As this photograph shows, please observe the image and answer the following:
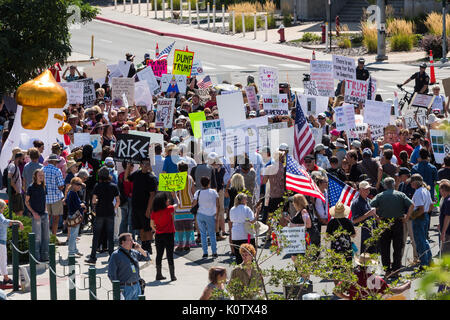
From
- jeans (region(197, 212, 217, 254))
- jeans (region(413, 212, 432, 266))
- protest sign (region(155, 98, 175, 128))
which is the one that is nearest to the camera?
jeans (region(413, 212, 432, 266))

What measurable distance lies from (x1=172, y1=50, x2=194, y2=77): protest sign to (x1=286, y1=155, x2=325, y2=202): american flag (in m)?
10.0

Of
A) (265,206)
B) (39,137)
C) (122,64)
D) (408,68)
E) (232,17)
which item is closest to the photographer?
(265,206)

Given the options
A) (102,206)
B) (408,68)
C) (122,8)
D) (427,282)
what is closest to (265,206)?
(102,206)

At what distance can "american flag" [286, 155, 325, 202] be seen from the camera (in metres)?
15.1

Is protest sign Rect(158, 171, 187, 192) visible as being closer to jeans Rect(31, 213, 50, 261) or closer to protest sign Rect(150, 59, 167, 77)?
jeans Rect(31, 213, 50, 261)

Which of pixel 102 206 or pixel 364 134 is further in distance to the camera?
pixel 364 134

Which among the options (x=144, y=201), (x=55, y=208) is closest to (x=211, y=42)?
(x=55, y=208)

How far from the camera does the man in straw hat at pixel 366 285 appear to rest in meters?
11.2

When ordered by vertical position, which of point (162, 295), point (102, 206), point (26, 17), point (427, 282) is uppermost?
point (26, 17)

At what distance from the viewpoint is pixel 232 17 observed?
49844 mm

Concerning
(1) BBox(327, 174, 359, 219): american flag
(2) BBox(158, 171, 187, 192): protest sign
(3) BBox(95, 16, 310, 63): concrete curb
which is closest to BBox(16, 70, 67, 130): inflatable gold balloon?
(2) BBox(158, 171, 187, 192): protest sign

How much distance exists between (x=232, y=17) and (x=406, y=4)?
9001 mm

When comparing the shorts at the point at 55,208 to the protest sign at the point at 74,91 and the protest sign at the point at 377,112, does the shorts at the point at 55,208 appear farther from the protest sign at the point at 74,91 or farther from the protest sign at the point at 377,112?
the protest sign at the point at 74,91

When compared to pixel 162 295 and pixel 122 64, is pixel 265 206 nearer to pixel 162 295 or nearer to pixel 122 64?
pixel 162 295
